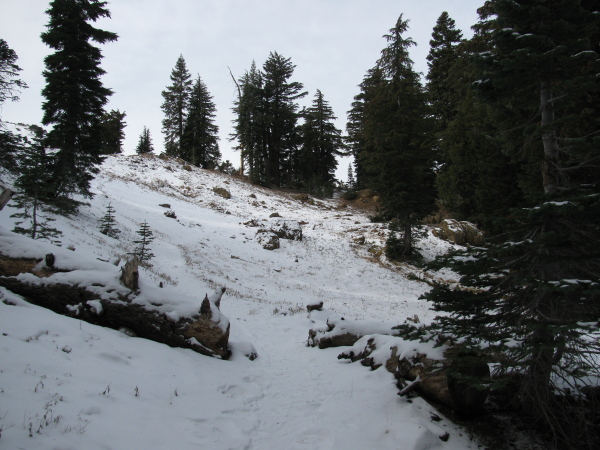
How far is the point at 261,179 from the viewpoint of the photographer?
4744cm

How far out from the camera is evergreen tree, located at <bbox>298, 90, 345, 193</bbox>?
4709 cm

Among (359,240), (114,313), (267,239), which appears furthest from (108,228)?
(359,240)

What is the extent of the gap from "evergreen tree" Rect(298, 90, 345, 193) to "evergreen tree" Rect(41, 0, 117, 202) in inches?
1241

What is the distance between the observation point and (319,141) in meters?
46.2

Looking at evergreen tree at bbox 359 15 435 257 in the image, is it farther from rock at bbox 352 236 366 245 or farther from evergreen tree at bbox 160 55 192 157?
evergreen tree at bbox 160 55 192 157

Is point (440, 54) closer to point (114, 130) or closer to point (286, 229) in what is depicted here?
point (286, 229)

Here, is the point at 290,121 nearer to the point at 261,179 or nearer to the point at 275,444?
the point at 261,179

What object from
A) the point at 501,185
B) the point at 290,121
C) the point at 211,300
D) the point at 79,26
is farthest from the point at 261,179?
the point at 211,300

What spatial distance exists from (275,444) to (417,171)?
18864 millimetres

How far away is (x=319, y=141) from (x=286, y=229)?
25450 mm

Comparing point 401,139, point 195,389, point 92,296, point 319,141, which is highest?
point 319,141

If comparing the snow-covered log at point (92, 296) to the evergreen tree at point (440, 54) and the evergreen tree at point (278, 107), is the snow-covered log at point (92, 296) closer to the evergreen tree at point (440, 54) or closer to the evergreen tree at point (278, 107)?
the evergreen tree at point (440, 54)

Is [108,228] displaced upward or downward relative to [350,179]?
downward

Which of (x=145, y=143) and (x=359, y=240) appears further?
(x=145, y=143)
